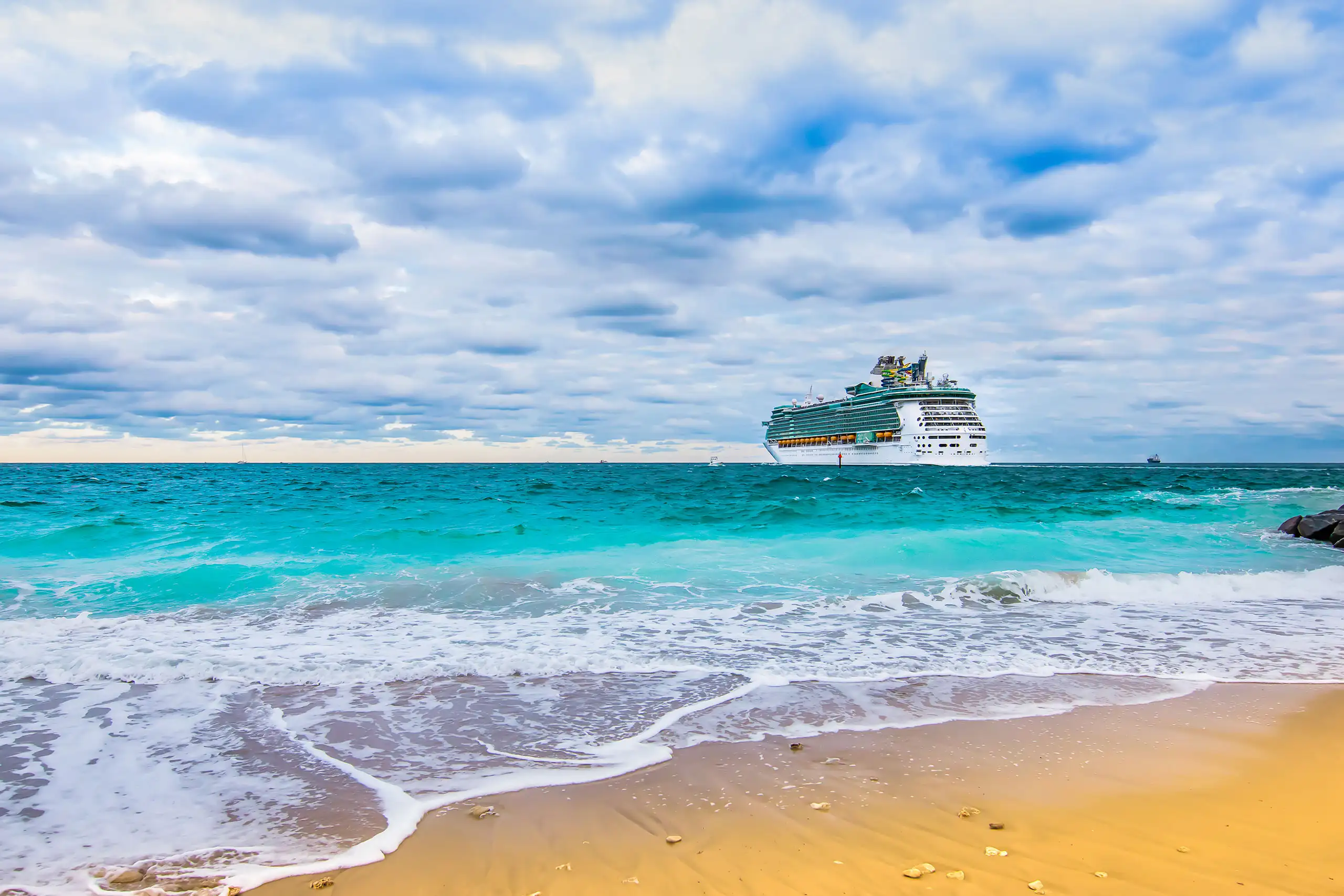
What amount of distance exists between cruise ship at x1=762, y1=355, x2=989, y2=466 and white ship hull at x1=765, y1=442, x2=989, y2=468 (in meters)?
0.07

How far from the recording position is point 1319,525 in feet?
59.2

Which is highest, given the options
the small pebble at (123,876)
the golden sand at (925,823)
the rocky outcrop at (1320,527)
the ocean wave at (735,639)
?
the rocky outcrop at (1320,527)

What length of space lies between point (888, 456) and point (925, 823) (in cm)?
8077

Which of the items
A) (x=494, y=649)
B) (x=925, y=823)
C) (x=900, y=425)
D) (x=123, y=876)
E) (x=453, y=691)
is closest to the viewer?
(x=123, y=876)

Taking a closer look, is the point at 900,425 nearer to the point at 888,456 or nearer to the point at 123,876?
the point at 888,456

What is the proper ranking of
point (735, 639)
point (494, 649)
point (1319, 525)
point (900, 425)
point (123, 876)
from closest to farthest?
point (123, 876), point (494, 649), point (735, 639), point (1319, 525), point (900, 425)

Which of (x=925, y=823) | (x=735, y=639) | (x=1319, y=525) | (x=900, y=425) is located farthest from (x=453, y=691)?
(x=900, y=425)

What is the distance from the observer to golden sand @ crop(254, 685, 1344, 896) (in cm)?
304

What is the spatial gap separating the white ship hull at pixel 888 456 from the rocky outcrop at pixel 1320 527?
5876cm

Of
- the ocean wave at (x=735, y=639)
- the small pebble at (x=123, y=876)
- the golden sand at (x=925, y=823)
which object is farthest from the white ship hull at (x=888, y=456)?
the small pebble at (x=123, y=876)

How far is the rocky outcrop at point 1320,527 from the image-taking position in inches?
671

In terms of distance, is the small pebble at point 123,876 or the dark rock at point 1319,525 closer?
the small pebble at point 123,876

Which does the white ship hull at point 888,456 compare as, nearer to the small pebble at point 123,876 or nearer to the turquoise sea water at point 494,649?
the turquoise sea water at point 494,649

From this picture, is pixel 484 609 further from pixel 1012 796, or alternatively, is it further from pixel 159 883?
pixel 1012 796
